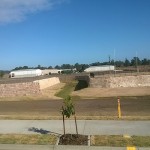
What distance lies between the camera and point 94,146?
9336 millimetres

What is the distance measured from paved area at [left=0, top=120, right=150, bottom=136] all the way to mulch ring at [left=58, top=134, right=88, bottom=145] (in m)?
0.78

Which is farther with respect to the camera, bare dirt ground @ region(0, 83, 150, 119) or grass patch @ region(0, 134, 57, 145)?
bare dirt ground @ region(0, 83, 150, 119)

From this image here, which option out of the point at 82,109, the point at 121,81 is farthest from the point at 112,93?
the point at 82,109

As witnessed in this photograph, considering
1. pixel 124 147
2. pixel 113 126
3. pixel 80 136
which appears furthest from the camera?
pixel 113 126

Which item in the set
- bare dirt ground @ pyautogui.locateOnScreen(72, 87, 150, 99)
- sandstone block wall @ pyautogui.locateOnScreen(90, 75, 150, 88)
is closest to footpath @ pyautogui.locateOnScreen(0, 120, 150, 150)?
bare dirt ground @ pyautogui.locateOnScreen(72, 87, 150, 99)

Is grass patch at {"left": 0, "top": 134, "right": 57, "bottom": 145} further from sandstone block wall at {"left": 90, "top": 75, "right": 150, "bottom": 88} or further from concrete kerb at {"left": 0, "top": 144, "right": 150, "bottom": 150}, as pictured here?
sandstone block wall at {"left": 90, "top": 75, "right": 150, "bottom": 88}

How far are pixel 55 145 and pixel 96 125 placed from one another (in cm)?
300

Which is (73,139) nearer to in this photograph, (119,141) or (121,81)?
(119,141)

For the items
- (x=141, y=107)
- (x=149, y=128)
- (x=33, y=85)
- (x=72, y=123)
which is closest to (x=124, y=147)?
(x=149, y=128)

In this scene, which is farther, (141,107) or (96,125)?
(141,107)

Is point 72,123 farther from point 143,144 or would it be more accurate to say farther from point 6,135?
point 143,144

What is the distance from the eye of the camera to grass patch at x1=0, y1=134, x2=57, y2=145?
32.8 feet

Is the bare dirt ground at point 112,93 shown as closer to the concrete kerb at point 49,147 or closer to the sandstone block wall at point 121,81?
the sandstone block wall at point 121,81

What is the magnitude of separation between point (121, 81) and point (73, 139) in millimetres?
35251
